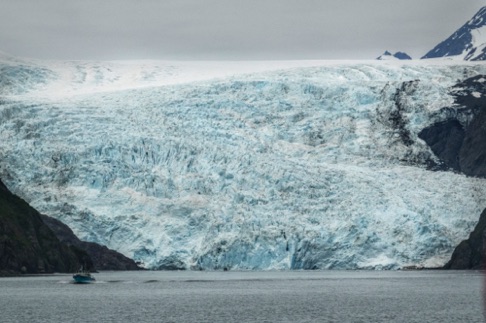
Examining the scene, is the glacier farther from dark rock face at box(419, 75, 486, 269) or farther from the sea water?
the sea water

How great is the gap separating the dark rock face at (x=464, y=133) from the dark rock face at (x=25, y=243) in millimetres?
37427

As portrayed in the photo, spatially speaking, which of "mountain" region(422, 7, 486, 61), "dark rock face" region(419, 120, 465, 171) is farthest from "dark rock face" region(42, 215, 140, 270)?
"mountain" region(422, 7, 486, 61)

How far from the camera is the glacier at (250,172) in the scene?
8325cm

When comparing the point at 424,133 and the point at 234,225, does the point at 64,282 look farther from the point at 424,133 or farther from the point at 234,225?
the point at 424,133

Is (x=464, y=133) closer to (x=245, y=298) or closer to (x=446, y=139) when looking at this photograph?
(x=446, y=139)

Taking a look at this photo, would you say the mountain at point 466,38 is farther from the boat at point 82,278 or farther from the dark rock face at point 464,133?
the boat at point 82,278

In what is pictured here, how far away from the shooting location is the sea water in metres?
48.1

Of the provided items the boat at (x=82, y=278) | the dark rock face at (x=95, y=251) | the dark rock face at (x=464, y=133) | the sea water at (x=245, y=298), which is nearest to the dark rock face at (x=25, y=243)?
the sea water at (x=245, y=298)

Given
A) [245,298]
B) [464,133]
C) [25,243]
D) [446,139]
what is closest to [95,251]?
[25,243]

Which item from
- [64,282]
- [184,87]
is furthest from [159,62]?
[64,282]

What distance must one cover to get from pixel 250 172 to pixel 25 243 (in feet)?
70.3

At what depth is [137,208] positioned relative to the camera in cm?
8631

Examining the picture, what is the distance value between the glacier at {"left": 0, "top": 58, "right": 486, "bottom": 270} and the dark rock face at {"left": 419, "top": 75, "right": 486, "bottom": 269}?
Answer: 1.57 meters

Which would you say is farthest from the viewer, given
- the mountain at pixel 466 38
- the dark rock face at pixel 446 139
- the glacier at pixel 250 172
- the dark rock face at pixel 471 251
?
the mountain at pixel 466 38
